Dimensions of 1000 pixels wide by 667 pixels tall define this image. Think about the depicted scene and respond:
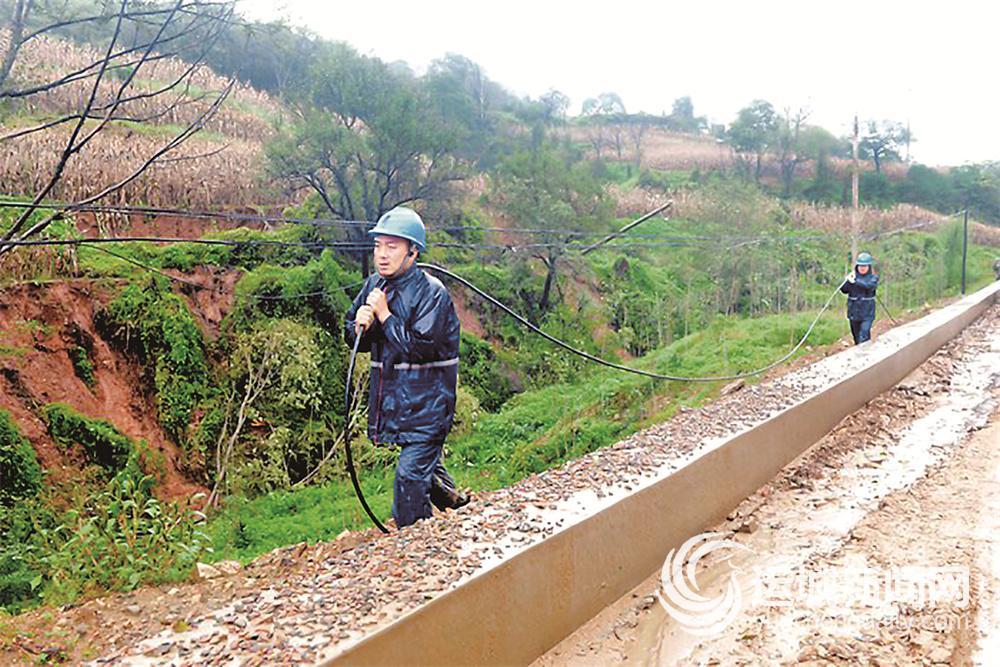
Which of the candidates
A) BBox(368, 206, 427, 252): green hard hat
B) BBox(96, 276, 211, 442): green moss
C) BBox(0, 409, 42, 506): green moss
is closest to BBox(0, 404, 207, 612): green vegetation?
BBox(0, 409, 42, 506): green moss

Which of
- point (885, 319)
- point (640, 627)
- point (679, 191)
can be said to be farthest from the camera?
point (679, 191)

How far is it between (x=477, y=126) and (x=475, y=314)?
47.2 feet

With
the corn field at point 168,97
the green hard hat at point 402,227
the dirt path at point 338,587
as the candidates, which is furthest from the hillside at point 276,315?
the green hard hat at point 402,227

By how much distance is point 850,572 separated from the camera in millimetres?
3672

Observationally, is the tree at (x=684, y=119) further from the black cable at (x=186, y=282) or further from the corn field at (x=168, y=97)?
the black cable at (x=186, y=282)

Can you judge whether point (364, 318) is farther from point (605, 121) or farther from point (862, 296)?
point (605, 121)

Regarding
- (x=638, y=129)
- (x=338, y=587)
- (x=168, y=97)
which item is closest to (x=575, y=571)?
(x=338, y=587)

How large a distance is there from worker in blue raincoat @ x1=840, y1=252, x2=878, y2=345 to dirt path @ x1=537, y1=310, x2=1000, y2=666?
14.8 ft

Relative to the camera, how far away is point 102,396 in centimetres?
971

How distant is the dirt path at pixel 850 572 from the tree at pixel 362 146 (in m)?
10.0

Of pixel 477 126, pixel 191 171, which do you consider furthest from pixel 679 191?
pixel 191 171

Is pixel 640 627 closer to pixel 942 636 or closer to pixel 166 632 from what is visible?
pixel 942 636

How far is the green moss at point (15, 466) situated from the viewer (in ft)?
25.8

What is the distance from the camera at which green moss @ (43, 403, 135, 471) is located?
8734mm
